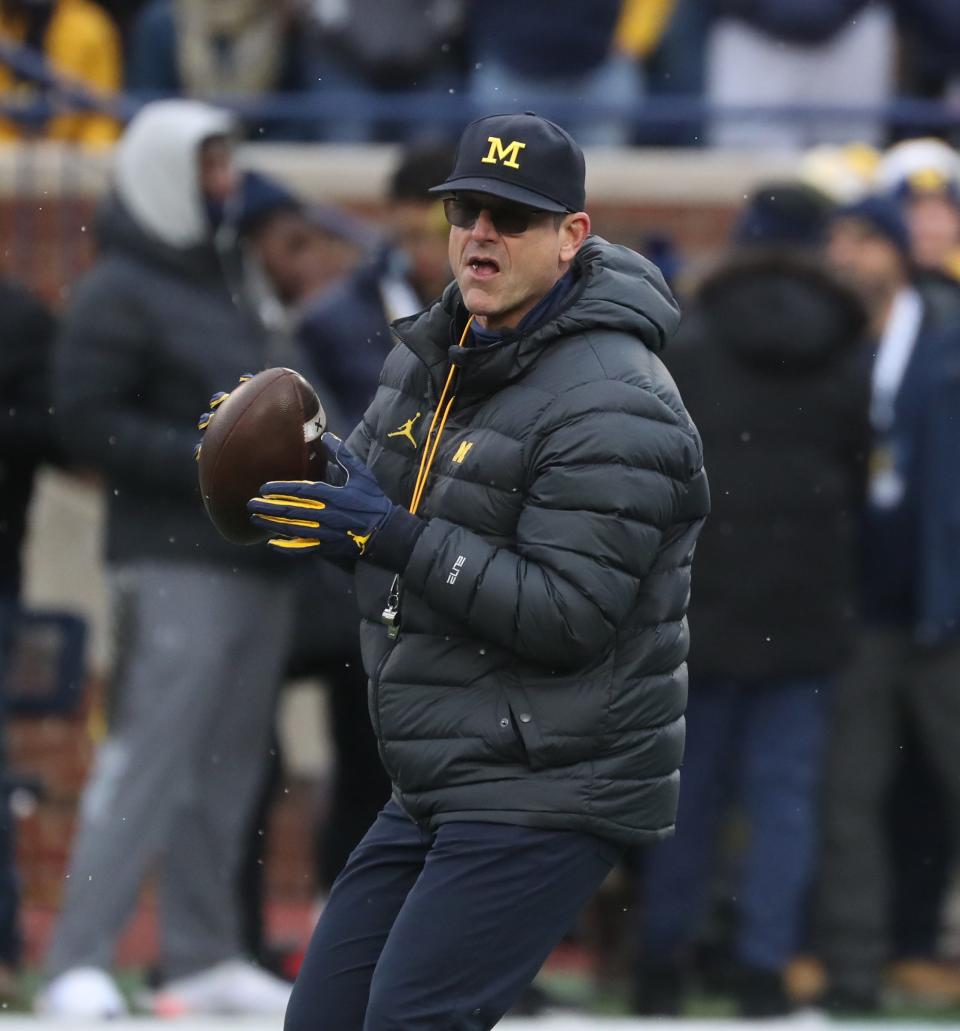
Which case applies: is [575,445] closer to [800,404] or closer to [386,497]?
[386,497]

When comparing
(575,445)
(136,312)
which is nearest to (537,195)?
(575,445)

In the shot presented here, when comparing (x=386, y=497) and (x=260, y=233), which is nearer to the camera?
(x=386, y=497)

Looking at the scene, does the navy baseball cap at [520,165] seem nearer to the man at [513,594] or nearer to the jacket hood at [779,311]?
the man at [513,594]

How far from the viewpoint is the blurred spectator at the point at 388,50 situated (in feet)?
28.6

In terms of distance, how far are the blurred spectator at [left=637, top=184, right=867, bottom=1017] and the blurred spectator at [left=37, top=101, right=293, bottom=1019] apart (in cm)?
114

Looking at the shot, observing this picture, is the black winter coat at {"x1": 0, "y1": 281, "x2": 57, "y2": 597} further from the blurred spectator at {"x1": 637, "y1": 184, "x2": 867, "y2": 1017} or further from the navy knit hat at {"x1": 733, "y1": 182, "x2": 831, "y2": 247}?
the navy knit hat at {"x1": 733, "y1": 182, "x2": 831, "y2": 247}

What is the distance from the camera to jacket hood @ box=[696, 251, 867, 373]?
675 centimetres

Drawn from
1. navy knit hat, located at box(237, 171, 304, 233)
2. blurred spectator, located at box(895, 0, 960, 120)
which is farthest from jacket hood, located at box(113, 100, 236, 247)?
blurred spectator, located at box(895, 0, 960, 120)

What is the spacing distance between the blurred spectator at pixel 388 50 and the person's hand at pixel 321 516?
15.3ft

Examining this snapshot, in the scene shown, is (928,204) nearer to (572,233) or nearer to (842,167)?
(842,167)

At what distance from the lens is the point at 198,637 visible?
6590mm

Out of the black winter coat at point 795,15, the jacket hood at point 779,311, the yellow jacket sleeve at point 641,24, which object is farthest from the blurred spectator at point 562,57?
the jacket hood at point 779,311

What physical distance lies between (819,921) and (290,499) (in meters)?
3.30

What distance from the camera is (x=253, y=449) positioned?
4359 millimetres
